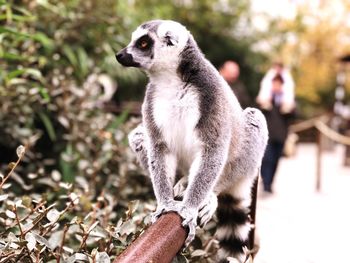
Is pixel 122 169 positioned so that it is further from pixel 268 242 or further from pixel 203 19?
pixel 203 19

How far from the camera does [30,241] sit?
1784 mm

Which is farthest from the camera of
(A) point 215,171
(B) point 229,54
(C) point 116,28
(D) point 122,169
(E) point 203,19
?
(B) point 229,54

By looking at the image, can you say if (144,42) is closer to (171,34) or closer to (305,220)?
(171,34)

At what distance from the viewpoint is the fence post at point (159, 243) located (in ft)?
4.60

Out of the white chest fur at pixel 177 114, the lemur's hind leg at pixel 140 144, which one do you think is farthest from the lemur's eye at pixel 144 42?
the lemur's hind leg at pixel 140 144

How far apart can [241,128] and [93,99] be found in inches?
105

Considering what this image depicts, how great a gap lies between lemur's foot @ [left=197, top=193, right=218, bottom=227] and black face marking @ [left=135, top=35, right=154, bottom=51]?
0.65 m

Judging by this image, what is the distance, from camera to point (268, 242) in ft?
13.7

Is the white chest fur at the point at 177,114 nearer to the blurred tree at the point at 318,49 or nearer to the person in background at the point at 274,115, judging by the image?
the person in background at the point at 274,115

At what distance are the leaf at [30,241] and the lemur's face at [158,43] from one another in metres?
0.76

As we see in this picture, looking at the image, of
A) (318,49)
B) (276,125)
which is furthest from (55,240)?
(318,49)

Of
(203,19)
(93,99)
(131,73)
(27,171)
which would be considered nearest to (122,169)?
(27,171)

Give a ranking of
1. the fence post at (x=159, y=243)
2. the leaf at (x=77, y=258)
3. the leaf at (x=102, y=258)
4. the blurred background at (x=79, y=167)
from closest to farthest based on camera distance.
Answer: the fence post at (x=159, y=243) → the leaf at (x=102, y=258) → the leaf at (x=77, y=258) → the blurred background at (x=79, y=167)

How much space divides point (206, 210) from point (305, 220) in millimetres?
3520
